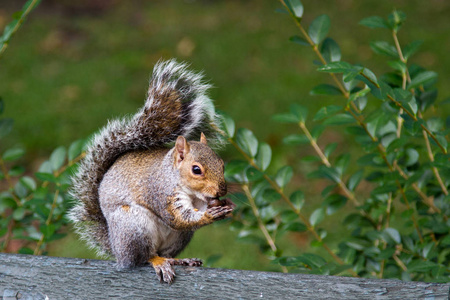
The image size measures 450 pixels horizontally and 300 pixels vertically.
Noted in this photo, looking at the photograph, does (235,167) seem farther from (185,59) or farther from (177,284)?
(185,59)

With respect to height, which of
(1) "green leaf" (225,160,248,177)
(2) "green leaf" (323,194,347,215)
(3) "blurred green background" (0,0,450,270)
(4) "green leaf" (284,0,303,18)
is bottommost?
(2) "green leaf" (323,194,347,215)

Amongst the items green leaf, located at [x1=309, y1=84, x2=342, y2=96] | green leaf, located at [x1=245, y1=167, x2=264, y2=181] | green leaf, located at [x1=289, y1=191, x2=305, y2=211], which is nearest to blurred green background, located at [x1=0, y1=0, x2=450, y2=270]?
green leaf, located at [x1=289, y1=191, x2=305, y2=211]

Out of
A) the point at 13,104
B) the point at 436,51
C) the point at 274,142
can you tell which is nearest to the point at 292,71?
the point at 274,142

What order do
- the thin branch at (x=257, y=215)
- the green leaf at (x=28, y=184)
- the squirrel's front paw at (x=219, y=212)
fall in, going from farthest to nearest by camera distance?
the green leaf at (x=28, y=184) → the thin branch at (x=257, y=215) → the squirrel's front paw at (x=219, y=212)

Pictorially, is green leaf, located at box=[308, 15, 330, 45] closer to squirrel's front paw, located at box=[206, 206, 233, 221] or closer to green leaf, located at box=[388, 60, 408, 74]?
green leaf, located at box=[388, 60, 408, 74]

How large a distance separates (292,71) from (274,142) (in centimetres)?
81

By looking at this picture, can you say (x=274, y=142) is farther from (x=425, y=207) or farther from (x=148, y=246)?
(x=148, y=246)

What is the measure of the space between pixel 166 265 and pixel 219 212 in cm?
23

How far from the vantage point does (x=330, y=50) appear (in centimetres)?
150

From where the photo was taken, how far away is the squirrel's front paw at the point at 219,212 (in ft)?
3.38

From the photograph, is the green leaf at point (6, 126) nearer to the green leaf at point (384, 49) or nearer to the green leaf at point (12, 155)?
the green leaf at point (12, 155)

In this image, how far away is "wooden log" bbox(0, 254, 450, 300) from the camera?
1.09m

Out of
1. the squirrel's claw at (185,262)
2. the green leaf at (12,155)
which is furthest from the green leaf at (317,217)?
the green leaf at (12,155)

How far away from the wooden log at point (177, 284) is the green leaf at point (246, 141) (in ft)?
1.39
